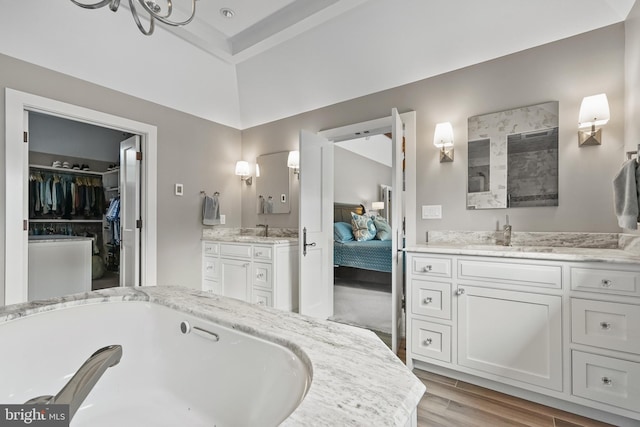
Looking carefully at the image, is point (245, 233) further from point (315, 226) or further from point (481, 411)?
point (481, 411)

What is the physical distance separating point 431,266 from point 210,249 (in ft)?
8.30

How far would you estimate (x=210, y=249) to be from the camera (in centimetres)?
356

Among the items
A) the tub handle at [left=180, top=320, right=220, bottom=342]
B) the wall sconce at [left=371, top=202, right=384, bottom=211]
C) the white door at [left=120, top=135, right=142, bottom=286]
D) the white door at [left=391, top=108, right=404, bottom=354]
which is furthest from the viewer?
the wall sconce at [left=371, top=202, right=384, bottom=211]

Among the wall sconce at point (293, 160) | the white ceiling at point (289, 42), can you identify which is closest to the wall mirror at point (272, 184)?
the wall sconce at point (293, 160)

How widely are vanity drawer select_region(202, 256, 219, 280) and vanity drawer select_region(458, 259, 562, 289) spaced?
2.63 m

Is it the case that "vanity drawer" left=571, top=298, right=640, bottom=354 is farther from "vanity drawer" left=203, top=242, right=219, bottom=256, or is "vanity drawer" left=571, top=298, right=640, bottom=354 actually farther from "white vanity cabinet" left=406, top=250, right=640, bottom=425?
"vanity drawer" left=203, top=242, right=219, bottom=256

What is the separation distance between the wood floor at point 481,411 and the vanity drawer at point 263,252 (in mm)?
1753

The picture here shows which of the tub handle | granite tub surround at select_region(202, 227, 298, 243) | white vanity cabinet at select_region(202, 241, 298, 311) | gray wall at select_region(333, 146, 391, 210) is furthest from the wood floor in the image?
gray wall at select_region(333, 146, 391, 210)

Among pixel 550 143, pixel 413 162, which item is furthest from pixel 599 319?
pixel 413 162

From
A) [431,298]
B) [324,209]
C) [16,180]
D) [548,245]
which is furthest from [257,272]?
[548,245]

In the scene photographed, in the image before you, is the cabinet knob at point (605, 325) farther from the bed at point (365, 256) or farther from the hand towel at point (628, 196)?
the bed at point (365, 256)

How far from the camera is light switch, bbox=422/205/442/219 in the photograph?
8.61 feet

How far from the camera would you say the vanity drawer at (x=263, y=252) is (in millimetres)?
2982

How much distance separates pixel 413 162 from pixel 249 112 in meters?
2.23
